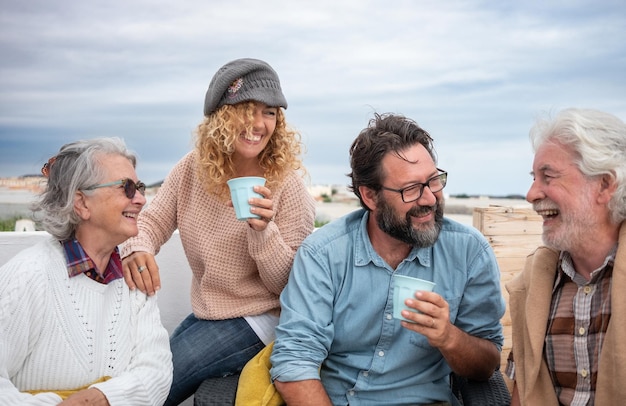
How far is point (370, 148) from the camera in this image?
10.7 feet

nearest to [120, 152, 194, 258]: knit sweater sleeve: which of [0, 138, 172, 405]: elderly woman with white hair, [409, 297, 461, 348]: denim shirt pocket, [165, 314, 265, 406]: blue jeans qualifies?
[165, 314, 265, 406]: blue jeans

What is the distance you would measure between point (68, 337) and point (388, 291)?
54.4 inches

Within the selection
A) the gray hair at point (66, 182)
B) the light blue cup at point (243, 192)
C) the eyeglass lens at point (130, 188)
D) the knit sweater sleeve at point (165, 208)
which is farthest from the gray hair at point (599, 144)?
the knit sweater sleeve at point (165, 208)

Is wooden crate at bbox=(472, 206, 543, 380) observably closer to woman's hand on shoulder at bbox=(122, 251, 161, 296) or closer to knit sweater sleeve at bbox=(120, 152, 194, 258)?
knit sweater sleeve at bbox=(120, 152, 194, 258)

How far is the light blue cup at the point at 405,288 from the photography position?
2.69 m

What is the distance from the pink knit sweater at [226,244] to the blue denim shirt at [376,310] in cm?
25

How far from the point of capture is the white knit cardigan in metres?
2.74

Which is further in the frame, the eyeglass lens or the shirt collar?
the eyeglass lens

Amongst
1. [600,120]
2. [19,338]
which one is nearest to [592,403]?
[600,120]

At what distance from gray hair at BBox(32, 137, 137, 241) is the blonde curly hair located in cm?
69

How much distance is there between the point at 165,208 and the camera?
12.6ft

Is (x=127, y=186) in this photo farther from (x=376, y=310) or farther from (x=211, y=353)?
(x=376, y=310)

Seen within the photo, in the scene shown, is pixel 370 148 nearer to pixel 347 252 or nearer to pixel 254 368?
pixel 347 252

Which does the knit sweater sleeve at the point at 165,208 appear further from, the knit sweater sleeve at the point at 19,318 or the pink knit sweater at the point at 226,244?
the knit sweater sleeve at the point at 19,318
